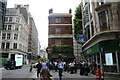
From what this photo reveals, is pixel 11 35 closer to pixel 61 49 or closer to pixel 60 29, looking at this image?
pixel 60 29

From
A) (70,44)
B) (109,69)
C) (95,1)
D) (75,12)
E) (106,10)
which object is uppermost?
(75,12)

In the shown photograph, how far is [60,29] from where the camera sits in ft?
98.6

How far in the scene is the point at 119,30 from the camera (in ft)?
41.4

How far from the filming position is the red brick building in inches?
1157

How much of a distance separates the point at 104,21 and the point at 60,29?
17.1 m

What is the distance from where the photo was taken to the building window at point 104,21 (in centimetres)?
1340

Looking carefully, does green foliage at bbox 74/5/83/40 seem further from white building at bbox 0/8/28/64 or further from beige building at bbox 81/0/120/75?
white building at bbox 0/8/28/64

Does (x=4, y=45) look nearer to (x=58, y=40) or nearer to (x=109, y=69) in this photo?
(x=58, y=40)

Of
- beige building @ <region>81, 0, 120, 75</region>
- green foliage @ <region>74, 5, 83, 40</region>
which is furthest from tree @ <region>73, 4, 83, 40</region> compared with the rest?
beige building @ <region>81, 0, 120, 75</region>

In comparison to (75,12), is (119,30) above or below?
below

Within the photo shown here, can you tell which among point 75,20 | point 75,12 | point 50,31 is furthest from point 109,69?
point 50,31

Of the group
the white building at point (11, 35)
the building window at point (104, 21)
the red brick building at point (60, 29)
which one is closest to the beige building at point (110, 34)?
the building window at point (104, 21)

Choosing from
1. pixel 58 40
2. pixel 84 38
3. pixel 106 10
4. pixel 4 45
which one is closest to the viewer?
pixel 106 10

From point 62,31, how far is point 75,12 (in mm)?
5632
